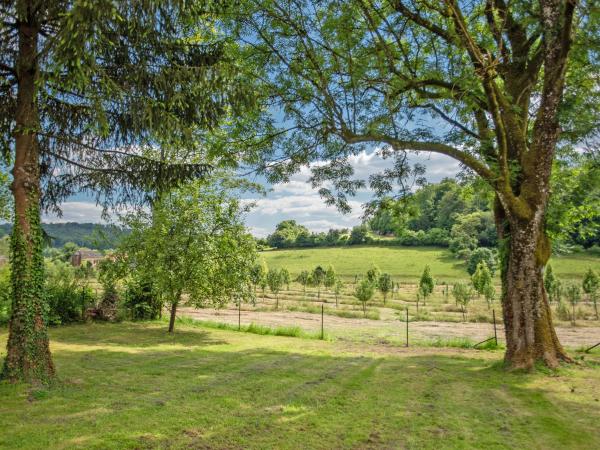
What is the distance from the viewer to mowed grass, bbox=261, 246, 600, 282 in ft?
185

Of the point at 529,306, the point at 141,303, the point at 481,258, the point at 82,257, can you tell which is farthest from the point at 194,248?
the point at 82,257

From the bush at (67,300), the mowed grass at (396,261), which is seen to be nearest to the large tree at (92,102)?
the bush at (67,300)

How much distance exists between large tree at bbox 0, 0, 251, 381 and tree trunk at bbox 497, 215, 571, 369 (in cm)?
634

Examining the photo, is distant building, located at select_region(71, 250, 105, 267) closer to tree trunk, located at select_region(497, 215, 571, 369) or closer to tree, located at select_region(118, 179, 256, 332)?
tree, located at select_region(118, 179, 256, 332)

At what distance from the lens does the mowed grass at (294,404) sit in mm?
4594

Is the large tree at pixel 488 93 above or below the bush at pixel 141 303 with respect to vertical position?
above

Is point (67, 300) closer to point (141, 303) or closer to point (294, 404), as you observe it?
point (141, 303)

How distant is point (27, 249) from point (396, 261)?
6425 centimetres

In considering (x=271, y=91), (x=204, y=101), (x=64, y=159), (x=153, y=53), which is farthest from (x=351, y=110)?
(x=64, y=159)

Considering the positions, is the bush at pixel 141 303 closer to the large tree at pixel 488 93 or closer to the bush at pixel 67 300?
the bush at pixel 67 300

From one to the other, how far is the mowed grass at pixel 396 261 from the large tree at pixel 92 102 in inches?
2061

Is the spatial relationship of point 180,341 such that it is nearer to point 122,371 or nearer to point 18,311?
point 122,371

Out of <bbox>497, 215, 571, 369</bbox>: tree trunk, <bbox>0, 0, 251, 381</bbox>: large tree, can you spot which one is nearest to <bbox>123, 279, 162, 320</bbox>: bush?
<bbox>0, 0, 251, 381</bbox>: large tree

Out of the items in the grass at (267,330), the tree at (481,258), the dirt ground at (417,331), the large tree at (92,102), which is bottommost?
the dirt ground at (417,331)
